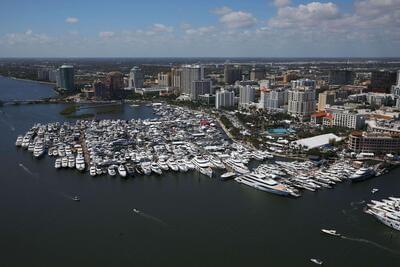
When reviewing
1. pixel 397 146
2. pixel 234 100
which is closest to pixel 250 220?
pixel 397 146

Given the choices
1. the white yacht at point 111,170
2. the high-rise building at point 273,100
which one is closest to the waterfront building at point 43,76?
the high-rise building at point 273,100

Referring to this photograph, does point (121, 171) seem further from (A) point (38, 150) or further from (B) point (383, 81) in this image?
(B) point (383, 81)

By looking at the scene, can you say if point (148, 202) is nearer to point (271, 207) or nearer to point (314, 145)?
point (271, 207)

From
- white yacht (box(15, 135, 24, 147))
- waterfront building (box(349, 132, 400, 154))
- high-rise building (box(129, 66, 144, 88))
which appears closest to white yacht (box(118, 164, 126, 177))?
white yacht (box(15, 135, 24, 147))

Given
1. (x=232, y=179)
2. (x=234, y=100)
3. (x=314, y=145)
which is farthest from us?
(x=234, y=100)

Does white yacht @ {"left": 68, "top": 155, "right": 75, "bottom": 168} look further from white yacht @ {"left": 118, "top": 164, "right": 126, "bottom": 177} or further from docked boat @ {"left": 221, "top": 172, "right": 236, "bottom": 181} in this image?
docked boat @ {"left": 221, "top": 172, "right": 236, "bottom": 181}

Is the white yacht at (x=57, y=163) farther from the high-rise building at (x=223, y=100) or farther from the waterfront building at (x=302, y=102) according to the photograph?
the high-rise building at (x=223, y=100)
